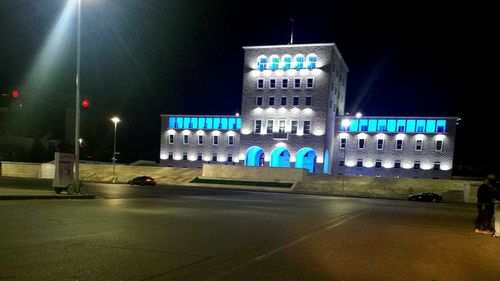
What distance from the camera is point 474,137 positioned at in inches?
3474

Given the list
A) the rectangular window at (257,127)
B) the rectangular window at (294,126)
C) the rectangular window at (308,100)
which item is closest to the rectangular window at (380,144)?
the rectangular window at (308,100)

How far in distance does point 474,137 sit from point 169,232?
9307 centimetres

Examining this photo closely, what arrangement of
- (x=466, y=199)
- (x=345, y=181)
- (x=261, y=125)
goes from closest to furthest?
(x=466, y=199) < (x=345, y=181) < (x=261, y=125)

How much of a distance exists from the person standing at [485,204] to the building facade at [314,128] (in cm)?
4690

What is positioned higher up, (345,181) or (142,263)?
(142,263)

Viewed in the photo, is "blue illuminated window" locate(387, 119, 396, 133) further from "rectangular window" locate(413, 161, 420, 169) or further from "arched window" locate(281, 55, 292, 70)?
"arched window" locate(281, 55, 292, 70)

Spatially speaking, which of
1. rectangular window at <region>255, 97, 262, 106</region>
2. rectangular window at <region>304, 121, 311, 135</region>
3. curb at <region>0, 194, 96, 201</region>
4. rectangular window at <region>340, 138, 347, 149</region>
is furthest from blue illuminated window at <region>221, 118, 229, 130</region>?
curb at <region>0, 194, 96, 201</region>

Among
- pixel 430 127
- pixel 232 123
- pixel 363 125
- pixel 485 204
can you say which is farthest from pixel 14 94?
pixel 430 127

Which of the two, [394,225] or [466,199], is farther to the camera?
[466,199]

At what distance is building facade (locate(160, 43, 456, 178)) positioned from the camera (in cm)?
6222

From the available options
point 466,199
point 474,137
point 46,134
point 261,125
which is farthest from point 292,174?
point 46,134

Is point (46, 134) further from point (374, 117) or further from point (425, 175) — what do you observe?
point (425, 175)

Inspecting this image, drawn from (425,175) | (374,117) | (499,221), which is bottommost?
(425,175)

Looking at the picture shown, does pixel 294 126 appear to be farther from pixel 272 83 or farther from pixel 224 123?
pixel 224 123
